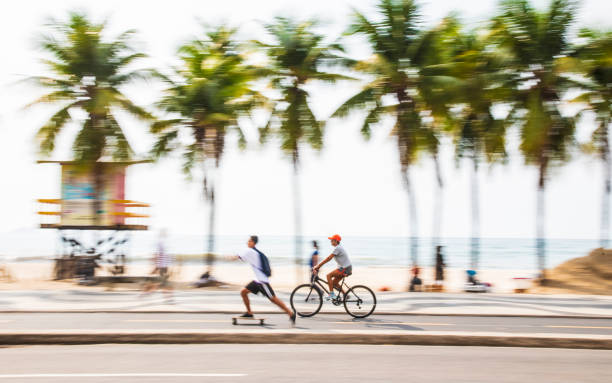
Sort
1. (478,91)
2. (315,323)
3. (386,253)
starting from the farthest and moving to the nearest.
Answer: (386,253) < (478,91) < (315,323)

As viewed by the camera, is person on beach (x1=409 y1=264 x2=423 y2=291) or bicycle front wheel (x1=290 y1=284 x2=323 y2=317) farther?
person on beach (x1=409 y1=264 x2=423 y2=291)

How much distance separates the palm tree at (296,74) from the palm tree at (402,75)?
1409 mm

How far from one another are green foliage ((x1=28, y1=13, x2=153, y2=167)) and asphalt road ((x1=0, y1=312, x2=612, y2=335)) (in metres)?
12.1

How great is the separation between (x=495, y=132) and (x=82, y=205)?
1814cm

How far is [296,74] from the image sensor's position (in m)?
24.2

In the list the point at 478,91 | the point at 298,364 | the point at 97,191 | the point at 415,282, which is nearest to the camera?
the point at 298,364

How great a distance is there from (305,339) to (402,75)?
15.8 m

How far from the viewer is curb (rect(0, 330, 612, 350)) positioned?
28.2 ft

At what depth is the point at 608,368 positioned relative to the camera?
23.5 feet

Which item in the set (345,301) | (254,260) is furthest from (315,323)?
(254,260)

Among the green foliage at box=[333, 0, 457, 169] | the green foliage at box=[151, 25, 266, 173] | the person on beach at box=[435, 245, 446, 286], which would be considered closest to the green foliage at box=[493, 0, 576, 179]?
the green foliage at box=[333, 0, 457, 169]

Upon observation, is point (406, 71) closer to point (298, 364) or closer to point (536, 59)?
point (536, 59)

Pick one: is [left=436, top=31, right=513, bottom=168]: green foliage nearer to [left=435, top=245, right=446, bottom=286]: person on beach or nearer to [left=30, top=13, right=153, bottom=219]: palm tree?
[left=435, top=245, right=446, bottom=286]: person on beach

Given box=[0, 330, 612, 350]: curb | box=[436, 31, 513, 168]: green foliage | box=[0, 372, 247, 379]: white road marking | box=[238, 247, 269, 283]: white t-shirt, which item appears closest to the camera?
box=[0, 372, 247, 379]: white road marking
